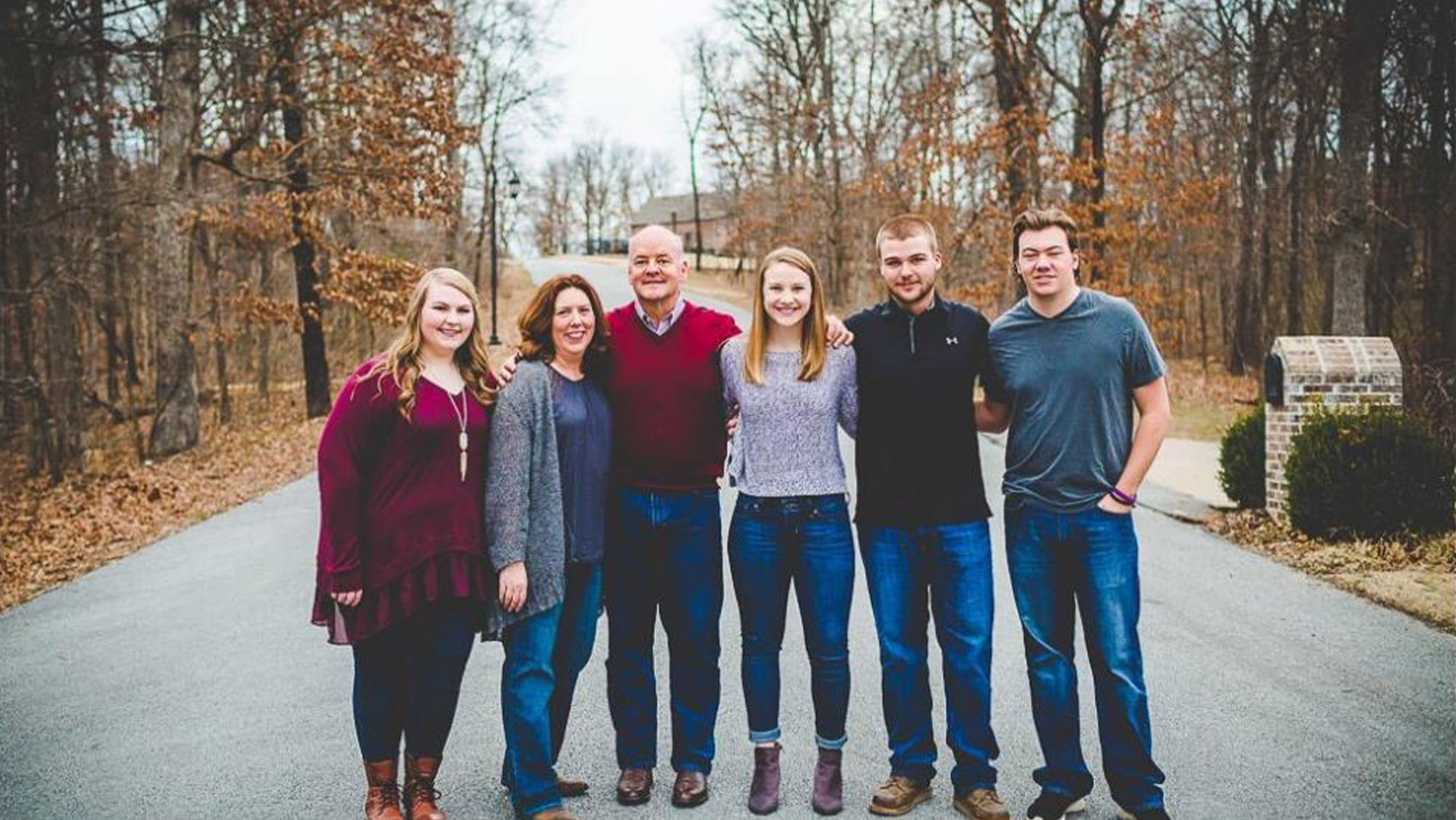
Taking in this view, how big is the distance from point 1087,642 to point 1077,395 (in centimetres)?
86

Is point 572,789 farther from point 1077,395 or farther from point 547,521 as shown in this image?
point 1077,395

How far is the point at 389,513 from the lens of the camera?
343 cm

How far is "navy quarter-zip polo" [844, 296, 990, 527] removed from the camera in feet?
11.7

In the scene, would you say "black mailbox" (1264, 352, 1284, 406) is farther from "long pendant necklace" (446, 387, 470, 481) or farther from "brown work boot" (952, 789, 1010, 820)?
"long pendant necklace" (446, 387, 470, 481)

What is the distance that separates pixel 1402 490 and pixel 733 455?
598 centimetres

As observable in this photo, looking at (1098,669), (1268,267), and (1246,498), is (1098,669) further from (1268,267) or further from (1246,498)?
(1268,267)

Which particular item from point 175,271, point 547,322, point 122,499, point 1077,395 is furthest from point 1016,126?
point 547,322

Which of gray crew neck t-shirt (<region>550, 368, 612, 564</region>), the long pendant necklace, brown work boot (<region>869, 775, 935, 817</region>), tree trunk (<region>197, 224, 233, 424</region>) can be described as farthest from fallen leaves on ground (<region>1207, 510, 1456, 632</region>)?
tree trunk (<region>197, 224, 233, 424</region>)

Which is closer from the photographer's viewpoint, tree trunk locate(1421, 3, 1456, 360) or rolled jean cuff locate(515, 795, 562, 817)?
rolled jean cuff locate(515, 795, 562, 817)

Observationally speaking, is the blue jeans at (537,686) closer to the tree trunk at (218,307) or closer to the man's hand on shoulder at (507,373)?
the man's hand on shoulder at (507,373)

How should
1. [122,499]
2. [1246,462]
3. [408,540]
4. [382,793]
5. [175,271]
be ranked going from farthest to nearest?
[175,271], [122,499], [1246,462], [382,793], [408,540]

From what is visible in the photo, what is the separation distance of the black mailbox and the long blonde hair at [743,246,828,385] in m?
5.70

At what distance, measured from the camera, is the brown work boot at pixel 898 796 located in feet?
11.6

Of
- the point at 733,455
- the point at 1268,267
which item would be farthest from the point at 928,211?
the point at 733,455
